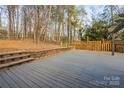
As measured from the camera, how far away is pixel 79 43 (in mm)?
5062

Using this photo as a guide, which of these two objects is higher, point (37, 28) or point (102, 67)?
point (37, 28)

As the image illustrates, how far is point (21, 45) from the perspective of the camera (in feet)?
16.2

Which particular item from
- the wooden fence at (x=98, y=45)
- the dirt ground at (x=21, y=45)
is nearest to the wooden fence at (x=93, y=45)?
the wooden fence at (x=98, y=45)

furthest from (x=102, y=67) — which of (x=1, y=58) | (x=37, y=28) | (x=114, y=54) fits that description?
(x=1, y=58)

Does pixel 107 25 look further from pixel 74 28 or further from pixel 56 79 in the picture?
pixel 56 79

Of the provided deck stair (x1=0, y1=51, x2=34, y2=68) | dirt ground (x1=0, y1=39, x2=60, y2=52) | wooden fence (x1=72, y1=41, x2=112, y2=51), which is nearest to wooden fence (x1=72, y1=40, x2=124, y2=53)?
wooden fence (x1=72, y1=41, x2=112, y2=51)

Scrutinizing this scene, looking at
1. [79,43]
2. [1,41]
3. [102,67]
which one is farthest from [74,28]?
[1,41]

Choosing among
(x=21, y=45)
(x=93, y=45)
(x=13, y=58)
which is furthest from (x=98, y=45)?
(x=13, y=58)

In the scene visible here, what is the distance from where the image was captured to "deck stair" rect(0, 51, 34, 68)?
16.0 feet

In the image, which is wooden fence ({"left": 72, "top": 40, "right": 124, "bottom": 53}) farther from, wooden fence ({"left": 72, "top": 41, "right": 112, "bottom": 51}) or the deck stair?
the deck stair

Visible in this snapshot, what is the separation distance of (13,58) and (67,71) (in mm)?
695
